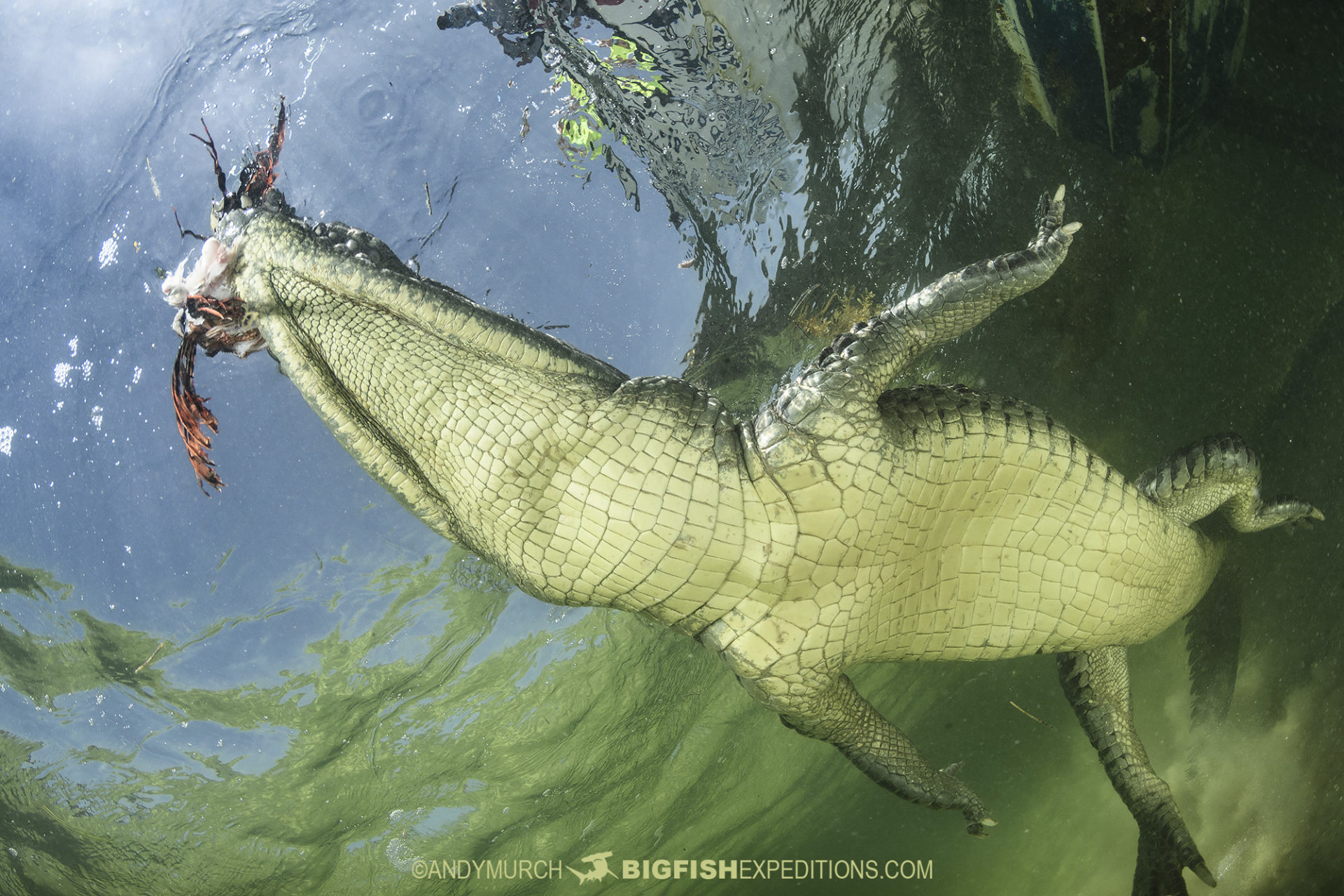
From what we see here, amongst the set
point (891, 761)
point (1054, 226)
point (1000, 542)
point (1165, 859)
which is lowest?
point (1165, 859)

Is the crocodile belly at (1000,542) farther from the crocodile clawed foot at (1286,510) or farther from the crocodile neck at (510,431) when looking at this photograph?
the crocodile neck at (510,431)

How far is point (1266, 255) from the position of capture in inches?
83.2

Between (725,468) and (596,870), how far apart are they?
13.7ft

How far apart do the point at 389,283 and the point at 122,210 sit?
4.01 feet

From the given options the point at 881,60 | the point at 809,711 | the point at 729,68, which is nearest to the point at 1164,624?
the point at 809,711

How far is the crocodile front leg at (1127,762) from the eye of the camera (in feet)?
7.73

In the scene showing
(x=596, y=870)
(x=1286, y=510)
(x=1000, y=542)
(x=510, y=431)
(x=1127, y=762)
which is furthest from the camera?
(x=596, y=870)

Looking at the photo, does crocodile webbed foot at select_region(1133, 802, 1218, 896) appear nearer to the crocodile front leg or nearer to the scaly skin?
the crocodile front leg

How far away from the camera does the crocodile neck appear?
1.49 metres

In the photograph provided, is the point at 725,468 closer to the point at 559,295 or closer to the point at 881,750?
the point at 559,295

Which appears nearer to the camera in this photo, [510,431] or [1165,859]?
[510,431]

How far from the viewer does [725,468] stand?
157 centimetres

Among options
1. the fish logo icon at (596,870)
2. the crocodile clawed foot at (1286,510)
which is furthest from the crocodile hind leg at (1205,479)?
the fish logo icon at (596,870)

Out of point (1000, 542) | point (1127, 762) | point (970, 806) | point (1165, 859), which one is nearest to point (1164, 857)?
point (1165, 859)
